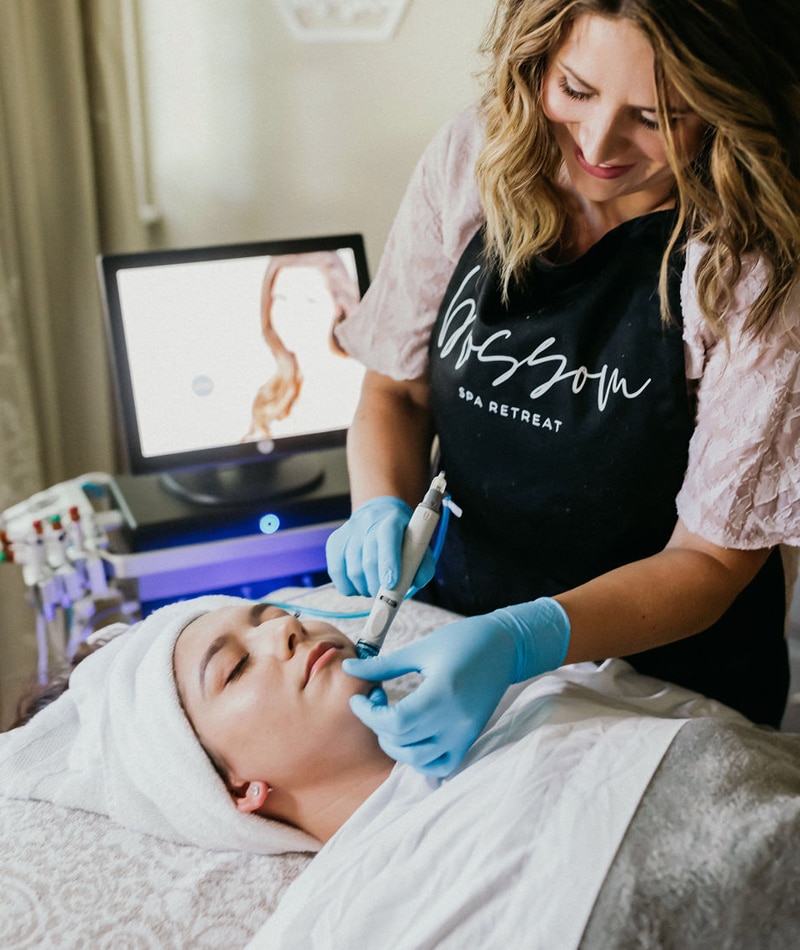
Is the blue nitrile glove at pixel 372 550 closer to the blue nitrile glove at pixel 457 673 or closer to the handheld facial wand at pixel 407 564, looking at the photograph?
the handheld facial wand at pixel 407 564

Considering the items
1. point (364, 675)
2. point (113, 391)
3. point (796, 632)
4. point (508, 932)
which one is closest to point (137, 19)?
point (113, 391)

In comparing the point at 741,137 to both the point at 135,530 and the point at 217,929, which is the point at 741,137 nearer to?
the point at 217,929

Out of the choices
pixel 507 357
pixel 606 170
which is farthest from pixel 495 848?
pixel 606 170

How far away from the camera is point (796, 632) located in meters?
1.78

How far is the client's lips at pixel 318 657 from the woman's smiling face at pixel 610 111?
0.64 meters

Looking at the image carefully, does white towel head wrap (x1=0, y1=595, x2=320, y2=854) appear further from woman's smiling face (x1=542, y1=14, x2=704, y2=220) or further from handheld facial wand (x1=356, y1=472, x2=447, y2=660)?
woman's smiling face (x1=542, y1=14, x2=704, y2=220)

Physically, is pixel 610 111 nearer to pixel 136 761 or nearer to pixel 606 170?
pixel 606 170

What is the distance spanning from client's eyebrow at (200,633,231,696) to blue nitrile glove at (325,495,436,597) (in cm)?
17

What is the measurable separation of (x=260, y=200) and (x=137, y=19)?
46cm

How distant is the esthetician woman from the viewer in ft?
3.17

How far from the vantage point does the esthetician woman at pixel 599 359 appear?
0.97 m

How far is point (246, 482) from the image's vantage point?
1938mm

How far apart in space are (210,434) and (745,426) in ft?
3.73

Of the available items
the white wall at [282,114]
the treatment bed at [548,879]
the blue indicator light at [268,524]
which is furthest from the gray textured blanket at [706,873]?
the white wall at [282,114]
